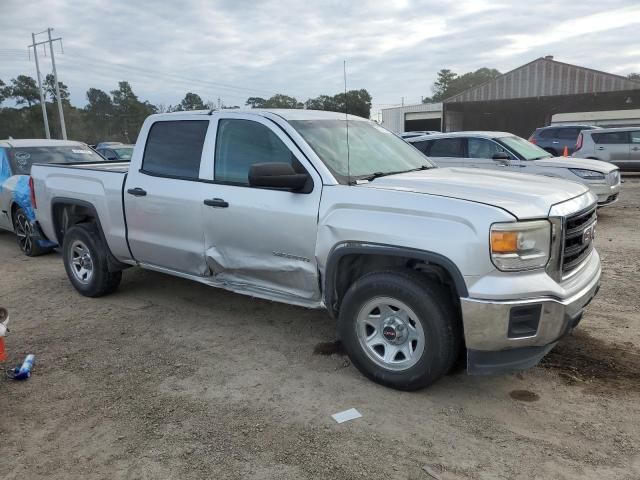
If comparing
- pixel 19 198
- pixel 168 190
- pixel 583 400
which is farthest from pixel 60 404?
pixel 19 198

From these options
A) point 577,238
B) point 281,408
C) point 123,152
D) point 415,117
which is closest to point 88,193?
point 281,408

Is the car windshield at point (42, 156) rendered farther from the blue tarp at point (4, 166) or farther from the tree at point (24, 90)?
the tree at point (24, 90)

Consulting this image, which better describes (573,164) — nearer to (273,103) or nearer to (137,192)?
(273,103)

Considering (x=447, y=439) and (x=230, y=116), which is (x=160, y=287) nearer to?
(x=230, y=116)

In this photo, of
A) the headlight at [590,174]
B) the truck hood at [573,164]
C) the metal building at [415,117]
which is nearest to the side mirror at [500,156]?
the truck hood at [573,164]

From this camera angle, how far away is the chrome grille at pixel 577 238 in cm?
324

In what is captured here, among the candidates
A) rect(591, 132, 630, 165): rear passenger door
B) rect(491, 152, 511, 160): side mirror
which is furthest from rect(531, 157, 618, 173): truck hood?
rect(591, 132, 630, 165): rear passenger door

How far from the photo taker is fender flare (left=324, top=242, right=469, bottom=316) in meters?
3.06

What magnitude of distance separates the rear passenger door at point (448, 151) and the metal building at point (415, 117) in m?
36.3

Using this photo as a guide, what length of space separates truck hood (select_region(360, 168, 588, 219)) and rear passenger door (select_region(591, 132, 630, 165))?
14120 millimetres

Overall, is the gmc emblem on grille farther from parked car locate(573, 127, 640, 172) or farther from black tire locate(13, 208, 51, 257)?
parked car locate(573, 127, 640, 172)

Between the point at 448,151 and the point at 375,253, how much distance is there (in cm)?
756

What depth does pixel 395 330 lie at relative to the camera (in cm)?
344

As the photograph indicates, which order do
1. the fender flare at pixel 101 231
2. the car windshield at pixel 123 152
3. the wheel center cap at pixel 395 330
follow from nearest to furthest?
the wheel center cap at pixel 395 330 → the fender flare at pixel 101 231 → the car windshield at pixel 123 152
